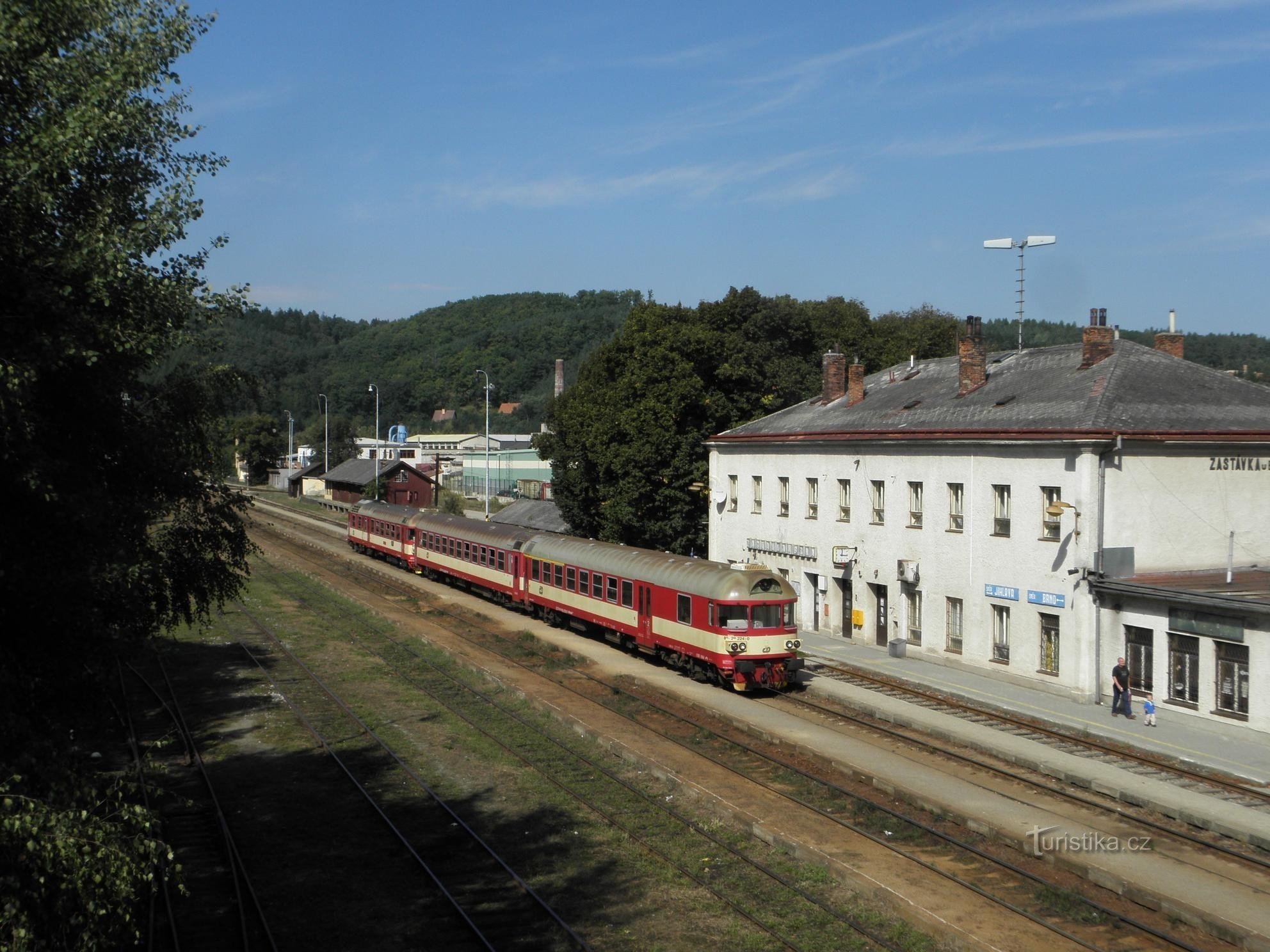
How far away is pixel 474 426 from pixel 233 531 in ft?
553

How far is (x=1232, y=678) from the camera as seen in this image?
22859mm

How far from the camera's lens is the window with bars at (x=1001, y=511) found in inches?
1126

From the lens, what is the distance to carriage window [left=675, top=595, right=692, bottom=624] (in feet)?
90.8

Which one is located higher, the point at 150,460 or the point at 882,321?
the point at 882,321

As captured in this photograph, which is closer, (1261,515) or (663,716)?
(663,716)

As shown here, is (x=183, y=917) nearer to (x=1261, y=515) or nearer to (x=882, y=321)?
(x=1261, y=515)

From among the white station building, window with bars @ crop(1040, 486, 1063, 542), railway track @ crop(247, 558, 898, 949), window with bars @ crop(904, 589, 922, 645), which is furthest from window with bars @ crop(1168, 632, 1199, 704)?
railway track @ crop(247, 558, 898, 949)

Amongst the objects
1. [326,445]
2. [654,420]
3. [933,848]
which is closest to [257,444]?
[326,445]

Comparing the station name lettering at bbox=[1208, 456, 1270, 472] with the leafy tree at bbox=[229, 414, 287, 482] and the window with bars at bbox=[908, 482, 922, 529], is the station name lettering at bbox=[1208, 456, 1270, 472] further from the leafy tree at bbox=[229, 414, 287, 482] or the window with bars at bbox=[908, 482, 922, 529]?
the leafy tree at bbox=[229, 414, 287, 482]

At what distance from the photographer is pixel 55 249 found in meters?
9.55

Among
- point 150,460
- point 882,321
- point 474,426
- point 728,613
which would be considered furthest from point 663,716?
point 474,426

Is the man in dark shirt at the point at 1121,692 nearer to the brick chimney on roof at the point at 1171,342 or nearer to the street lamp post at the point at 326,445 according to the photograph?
the brick chimney on roof at the point at 1171,342

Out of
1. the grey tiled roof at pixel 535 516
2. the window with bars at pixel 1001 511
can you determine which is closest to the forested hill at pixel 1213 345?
the grey tiled roof at pixel 535 516

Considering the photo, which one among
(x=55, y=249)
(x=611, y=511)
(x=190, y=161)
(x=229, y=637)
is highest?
(x=190, y=161)
